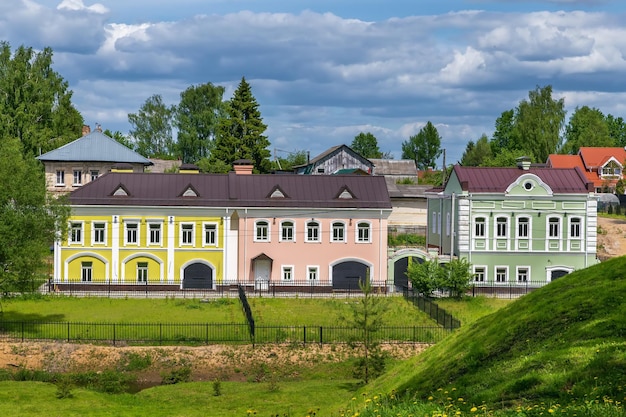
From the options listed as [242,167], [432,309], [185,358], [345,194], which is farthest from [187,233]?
[185,358]

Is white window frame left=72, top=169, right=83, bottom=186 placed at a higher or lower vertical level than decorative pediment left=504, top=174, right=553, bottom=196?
higher

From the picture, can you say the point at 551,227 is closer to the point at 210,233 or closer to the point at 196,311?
the point at 210,233

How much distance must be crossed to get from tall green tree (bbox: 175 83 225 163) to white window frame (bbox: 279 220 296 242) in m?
47.1

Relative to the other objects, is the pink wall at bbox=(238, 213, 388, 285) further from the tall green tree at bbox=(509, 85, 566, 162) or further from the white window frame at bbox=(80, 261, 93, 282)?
the tall green tree at bbox=(509, 85, 566, 162)


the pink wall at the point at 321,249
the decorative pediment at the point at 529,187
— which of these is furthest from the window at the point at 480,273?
the pink wall at the point at 321,249

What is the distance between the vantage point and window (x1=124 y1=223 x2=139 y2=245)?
5225 centimetres

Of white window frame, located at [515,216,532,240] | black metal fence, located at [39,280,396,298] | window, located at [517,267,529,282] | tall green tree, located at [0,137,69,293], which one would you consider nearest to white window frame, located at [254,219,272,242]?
black metal fence, located at [39,280,396,298]

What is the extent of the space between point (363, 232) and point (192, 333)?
17.4 meters

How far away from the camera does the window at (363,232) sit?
5319cm

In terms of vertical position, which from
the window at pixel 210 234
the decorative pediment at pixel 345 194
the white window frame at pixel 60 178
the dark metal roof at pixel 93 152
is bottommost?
the window at pixel 210 234

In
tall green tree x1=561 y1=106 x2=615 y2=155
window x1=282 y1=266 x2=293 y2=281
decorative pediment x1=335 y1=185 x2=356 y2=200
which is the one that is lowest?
window x1=282 y1=266 x2=293 y2=281

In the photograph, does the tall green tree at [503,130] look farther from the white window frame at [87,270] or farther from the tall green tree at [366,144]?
the white window frame at [87,270]

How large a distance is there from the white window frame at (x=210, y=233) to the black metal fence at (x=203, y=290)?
2.66 m

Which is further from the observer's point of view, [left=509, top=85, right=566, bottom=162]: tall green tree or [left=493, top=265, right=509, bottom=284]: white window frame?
[left=509, top=85, right=566, bottom=162]: tall green tree
